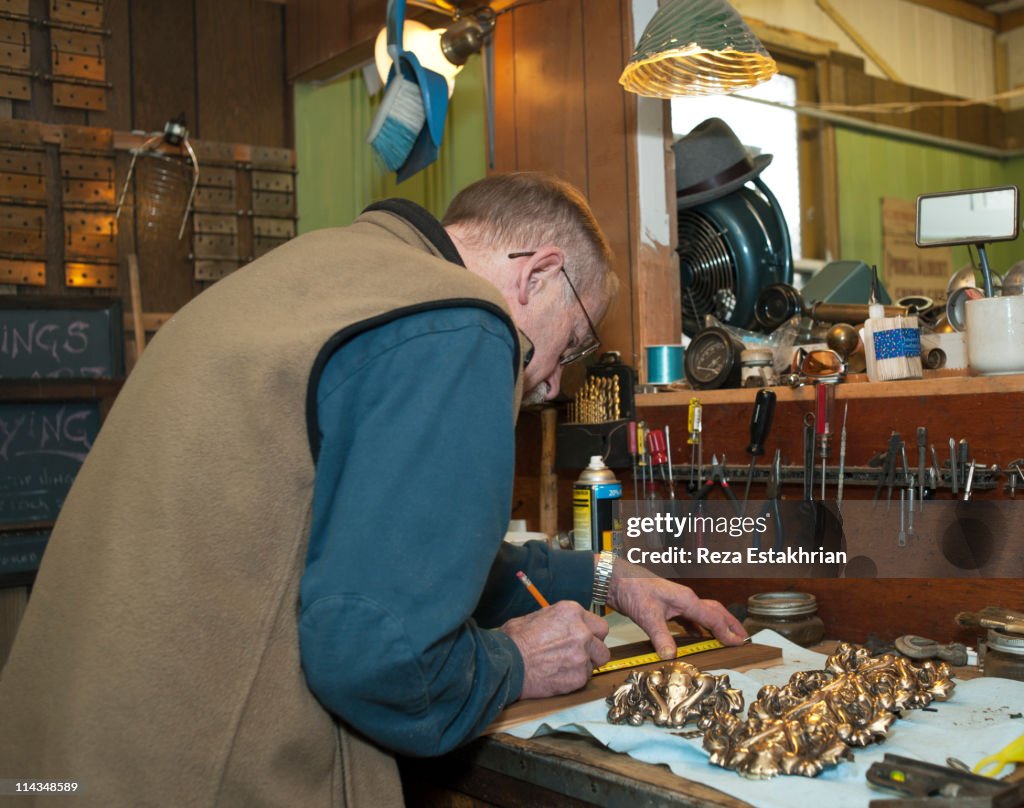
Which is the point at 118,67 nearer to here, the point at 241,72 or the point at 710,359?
the point at 241,72

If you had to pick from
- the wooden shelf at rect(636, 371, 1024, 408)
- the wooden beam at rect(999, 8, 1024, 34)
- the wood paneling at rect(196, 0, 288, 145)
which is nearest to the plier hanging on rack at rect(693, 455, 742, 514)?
the wooden shelf at rect(636, 371, 1024, 408)

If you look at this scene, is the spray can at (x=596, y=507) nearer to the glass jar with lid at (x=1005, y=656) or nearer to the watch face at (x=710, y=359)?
the watch face at (x=710, y=359)

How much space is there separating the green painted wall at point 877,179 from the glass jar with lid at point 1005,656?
13.6ft

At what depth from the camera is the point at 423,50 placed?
2895 mm

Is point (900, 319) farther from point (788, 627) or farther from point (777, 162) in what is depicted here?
point (777, 162)

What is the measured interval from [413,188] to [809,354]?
228cm

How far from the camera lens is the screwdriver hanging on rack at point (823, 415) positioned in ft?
6.35

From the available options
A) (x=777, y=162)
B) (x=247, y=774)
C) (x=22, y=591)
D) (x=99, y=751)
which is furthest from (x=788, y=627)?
(x=777, y=162)

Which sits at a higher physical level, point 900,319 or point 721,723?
point 900,319

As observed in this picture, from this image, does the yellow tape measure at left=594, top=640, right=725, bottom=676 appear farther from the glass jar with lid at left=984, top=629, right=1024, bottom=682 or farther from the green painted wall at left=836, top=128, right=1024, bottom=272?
the green painted wall at left=836, top=128, right=1024, bottom=272

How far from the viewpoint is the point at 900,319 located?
1.88m

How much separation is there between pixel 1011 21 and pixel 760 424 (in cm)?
631

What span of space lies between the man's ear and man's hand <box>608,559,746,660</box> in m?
0.57

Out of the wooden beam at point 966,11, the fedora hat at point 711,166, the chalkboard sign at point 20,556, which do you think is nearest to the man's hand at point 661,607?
the fedora hat at point 711,166
